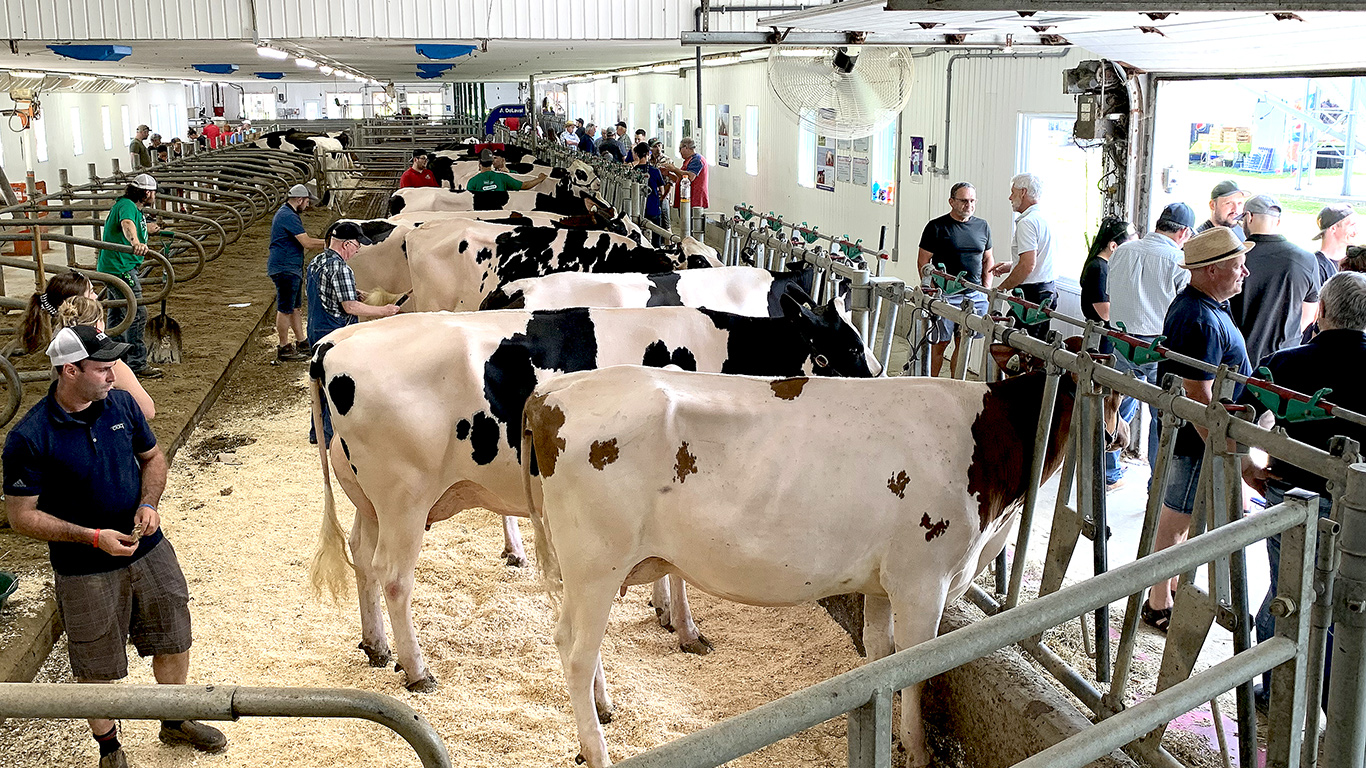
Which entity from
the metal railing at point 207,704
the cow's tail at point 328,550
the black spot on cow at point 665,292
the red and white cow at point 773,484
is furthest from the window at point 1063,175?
the metal railing at point 207,704

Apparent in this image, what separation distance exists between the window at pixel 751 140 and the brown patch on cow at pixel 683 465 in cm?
1944

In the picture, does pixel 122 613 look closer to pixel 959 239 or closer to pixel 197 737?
pixel 197 737

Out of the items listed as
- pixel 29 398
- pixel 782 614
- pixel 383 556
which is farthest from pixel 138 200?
pixel 782 614

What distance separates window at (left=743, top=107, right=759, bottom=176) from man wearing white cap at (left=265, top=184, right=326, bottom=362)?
13.6m

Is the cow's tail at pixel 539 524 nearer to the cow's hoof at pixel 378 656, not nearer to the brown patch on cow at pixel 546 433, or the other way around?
the brown patch on cow at pixel 546 433

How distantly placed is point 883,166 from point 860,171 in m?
0.73

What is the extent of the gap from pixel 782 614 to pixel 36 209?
997 cm

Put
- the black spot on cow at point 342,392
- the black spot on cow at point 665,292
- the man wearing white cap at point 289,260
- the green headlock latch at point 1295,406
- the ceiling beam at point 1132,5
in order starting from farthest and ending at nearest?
the man wearing white cap at point 289,260 → the black spot on cow at point 665,292 → the black spot on cow at point 342,392 → the ceiling beam at point 1132,5 → the green headlock latch at point 1295,406

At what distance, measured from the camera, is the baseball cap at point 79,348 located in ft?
11.0

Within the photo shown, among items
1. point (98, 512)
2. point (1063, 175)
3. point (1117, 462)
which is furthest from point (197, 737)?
point (1063, 175)

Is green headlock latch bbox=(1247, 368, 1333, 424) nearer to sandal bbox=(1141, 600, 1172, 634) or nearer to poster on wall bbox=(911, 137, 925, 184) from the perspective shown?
sandal bbox=(1141, 600, 1172, 634)

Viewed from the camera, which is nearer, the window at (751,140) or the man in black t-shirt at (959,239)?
the man in black t-shirt at (959,239)

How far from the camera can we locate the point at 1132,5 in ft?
9.94

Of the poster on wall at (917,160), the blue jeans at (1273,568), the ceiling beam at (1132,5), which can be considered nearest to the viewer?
the ceiling beam at (1132,5)
